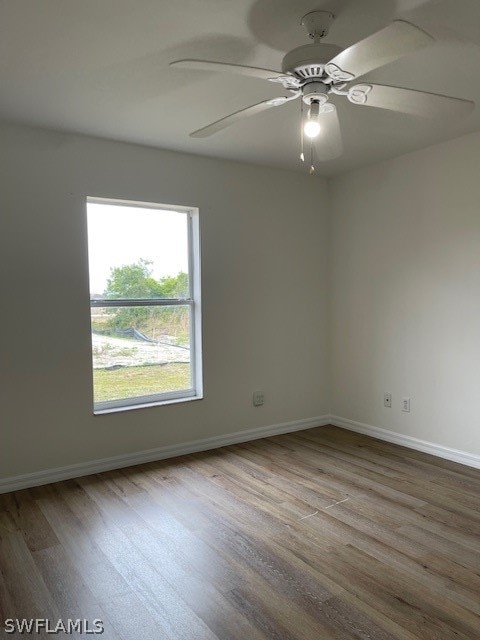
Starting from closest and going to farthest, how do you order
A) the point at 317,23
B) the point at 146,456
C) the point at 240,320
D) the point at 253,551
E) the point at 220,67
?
the point at 220,67, the point at 317,23, the point at 253,551, the point at 146,456, the point at 240,320

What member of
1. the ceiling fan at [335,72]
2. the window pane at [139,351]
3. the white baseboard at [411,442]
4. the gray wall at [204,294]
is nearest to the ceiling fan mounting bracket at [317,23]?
the ceiling fan at [335,72]

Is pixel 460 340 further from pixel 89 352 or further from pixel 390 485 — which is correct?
→ pixel 89 352

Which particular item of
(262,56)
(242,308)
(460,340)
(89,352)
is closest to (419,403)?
(460,340)

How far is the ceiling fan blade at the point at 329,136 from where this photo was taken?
7.26 ft

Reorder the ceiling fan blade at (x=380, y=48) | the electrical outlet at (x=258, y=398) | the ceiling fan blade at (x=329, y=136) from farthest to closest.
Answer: the electrical outlet at (x=258, y=398) → the ceiling fan blade at (x=329, y=136) → the ceiling fan blade at (x=380, y=48)

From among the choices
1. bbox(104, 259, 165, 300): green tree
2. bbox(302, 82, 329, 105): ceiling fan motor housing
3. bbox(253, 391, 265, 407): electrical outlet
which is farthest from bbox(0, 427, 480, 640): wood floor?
bbox(302, 82, 329, 105): ceiling fan motor housing

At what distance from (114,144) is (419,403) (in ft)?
10.2

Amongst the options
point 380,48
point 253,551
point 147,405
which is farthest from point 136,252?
point 380,48

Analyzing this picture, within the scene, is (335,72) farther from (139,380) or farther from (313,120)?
(139,380)

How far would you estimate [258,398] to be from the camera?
4160 mm

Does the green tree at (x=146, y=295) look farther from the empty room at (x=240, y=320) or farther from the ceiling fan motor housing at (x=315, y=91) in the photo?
the ceiling fan motor housing at (x=315, y=91)

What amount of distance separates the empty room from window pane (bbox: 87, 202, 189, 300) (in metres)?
0.02

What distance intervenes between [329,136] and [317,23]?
599mm

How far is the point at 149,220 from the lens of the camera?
12.1 feet
